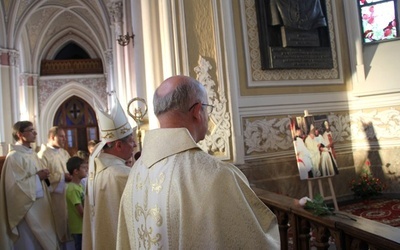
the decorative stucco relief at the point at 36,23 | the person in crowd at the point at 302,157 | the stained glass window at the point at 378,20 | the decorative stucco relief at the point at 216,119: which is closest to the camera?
the person in crowd at the point at 302,157

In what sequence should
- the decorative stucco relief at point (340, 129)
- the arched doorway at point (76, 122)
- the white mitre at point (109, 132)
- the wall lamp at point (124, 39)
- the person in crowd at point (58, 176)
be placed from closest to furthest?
the white mitre at point (109, 132) → the person in crowd at point (58, 176) → the decorative stucco relief at point (340, 129) → the wall lamp at point (124, 39) → the arched doorway at point (76, 122)

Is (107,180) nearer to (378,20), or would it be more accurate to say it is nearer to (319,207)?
(319,207)

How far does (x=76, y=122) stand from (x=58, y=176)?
1659 centimetres

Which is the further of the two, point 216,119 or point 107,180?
point 216,119

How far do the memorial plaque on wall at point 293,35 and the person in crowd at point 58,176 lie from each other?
2.98 meters

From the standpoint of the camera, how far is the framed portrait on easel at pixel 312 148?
453cm

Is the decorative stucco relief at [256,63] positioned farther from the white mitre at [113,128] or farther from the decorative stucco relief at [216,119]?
the white mitre at [113,128]

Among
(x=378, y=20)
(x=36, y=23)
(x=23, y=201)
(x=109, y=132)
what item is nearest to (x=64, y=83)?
(x=36, y=23)

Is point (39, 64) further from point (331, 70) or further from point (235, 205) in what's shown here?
point (235, 205)

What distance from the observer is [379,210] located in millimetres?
4699

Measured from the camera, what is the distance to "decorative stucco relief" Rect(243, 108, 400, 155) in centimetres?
521

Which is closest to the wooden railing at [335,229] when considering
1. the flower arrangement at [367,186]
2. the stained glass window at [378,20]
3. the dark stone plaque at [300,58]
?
the dark stone plaque at [300,58]

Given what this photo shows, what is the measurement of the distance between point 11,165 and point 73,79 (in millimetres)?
16207

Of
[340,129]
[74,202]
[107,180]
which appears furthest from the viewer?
[340,129]
